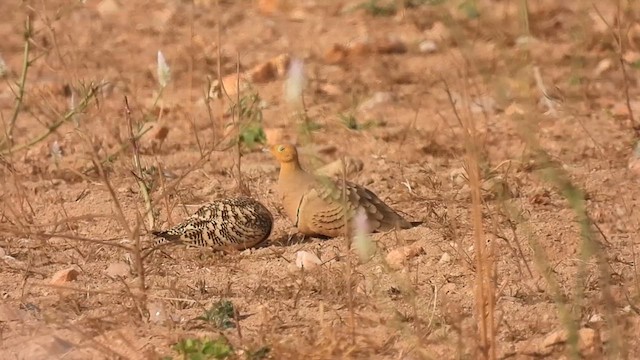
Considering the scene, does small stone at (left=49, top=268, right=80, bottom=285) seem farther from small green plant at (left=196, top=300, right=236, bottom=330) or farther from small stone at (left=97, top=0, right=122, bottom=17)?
small stone at (left=97, top=0, right=122, bottom=17)

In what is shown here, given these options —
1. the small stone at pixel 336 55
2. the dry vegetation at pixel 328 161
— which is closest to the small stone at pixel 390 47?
the dry vegetation at pixel 328 161

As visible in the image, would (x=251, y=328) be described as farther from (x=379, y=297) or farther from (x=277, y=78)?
(x=277, y=78)

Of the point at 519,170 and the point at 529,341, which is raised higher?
the point at 529,341

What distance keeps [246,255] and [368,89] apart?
9.67 ft

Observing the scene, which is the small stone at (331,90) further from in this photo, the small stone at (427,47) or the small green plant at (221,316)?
the small green plant at (221,316)

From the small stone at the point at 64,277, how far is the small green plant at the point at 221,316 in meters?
0.76

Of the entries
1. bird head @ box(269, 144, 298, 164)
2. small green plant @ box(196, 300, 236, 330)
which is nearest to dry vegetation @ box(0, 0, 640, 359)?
small green plant @ box(196, 300, 236, 330)

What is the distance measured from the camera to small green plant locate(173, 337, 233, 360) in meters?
3.73

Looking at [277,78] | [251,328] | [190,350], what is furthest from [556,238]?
[277,78]

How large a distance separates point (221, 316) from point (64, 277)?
83cm

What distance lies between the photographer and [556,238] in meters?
5.07

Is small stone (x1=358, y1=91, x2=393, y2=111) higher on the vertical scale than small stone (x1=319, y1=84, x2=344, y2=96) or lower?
higher

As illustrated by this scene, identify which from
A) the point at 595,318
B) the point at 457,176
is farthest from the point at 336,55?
the point at 595,318

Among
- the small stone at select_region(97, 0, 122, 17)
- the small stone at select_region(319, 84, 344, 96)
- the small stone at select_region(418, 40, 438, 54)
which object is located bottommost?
the small stone at select_region(418, 40, 438, 54)
